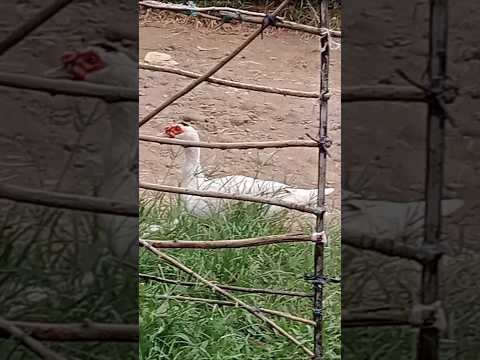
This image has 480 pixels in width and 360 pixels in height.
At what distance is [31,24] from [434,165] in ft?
1.34

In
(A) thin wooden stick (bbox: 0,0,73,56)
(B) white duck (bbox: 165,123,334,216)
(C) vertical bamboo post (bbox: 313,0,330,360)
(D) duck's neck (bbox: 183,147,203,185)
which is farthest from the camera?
(D) duck's neck (bbox: 183,147,203,185)

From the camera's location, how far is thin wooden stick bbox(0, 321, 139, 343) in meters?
0.92

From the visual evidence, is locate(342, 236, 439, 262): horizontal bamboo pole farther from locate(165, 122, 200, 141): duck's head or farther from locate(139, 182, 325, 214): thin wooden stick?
locate(165, 122, 200, 141): duck's head

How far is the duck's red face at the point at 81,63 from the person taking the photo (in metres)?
0.87

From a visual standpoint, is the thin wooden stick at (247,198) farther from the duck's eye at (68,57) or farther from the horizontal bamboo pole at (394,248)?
the duck's eye at (68,57)

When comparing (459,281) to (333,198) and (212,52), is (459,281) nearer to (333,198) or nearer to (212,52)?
(333,198)

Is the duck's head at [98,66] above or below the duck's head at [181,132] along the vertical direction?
above

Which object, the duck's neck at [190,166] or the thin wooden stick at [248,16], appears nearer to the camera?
the thin wooden stick at [248,16]

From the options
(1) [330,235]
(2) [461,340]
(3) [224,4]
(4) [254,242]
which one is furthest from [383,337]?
(3) [224,4]

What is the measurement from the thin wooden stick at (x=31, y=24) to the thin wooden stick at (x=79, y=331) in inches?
10.8

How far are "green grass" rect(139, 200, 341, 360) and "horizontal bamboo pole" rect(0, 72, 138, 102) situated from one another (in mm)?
1084

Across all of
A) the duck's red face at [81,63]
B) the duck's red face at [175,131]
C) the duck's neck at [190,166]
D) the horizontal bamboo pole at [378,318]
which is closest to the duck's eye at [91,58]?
the duck's red face at [81,63]

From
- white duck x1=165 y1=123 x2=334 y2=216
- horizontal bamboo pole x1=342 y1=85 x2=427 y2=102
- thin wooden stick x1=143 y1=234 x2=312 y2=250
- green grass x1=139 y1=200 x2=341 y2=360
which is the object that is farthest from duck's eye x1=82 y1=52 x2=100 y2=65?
white duck x1=165 y1=123 x2=334 y2=216

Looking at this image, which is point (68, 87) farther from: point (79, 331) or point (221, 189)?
point (221, 189)
